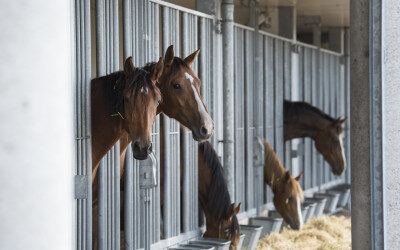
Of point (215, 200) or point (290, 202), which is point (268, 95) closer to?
point (290, 202)

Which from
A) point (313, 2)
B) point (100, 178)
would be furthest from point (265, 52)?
point (100, 178)

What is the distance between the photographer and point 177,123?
379 cm

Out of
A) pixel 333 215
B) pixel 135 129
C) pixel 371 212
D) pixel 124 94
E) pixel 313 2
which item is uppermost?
pixel 313 2

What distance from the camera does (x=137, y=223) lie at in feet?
10.8

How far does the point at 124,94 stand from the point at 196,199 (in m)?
1.60

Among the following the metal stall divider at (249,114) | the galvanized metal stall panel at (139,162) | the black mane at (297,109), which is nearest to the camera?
the galvanized metal stall panel at (139,162)

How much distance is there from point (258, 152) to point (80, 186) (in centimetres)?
261

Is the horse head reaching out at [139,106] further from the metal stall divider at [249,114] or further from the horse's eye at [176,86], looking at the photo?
the metal stall divider at [249,114]

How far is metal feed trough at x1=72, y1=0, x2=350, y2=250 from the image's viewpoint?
2.77 m

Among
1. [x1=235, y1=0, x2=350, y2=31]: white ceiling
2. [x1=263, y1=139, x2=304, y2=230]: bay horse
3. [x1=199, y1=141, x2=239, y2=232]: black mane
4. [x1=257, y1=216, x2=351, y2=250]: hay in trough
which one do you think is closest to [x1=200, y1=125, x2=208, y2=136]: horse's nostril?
[x1=199, y1=141, x2=239, y2=232]: black mane

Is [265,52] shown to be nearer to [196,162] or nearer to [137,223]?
[196,162]

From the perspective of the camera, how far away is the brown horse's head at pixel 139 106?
2484mm

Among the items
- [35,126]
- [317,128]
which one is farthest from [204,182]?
[35,126]

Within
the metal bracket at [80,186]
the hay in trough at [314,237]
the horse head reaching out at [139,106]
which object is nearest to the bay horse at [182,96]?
the horse head reaching out at [139,106]
